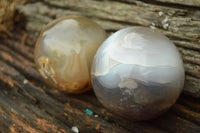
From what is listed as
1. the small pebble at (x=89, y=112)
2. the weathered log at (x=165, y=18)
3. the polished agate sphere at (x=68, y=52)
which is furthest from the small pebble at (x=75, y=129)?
the weathered log at (x=165, y=18)

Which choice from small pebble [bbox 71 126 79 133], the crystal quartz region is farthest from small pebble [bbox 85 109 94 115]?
the crystal quartz region

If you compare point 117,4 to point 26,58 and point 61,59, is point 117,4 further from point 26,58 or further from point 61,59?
point 26,58

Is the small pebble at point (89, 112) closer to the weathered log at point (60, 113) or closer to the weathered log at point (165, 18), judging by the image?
the weathered log at point (60, 113)

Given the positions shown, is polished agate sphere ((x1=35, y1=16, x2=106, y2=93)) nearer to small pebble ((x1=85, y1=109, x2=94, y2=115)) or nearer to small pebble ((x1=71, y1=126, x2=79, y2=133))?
small pebble ((x1=85, y1=109, x2=94, y2=115))

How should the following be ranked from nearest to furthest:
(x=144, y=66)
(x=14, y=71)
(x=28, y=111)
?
(x=144, y=66)
(x=28, y=111)
(x=14, y=71)

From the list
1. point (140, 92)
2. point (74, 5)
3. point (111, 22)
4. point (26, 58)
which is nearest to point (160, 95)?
point (140, 92)

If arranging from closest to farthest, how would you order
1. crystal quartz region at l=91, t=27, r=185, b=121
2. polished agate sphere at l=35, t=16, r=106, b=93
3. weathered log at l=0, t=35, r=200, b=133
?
crystal quartz region at l=91, t=27, r=185, b=121 < weathered log at l=0, t=35, r=200, b=133 < polished agate sphere at l=35, t=16, r=106, b=93
